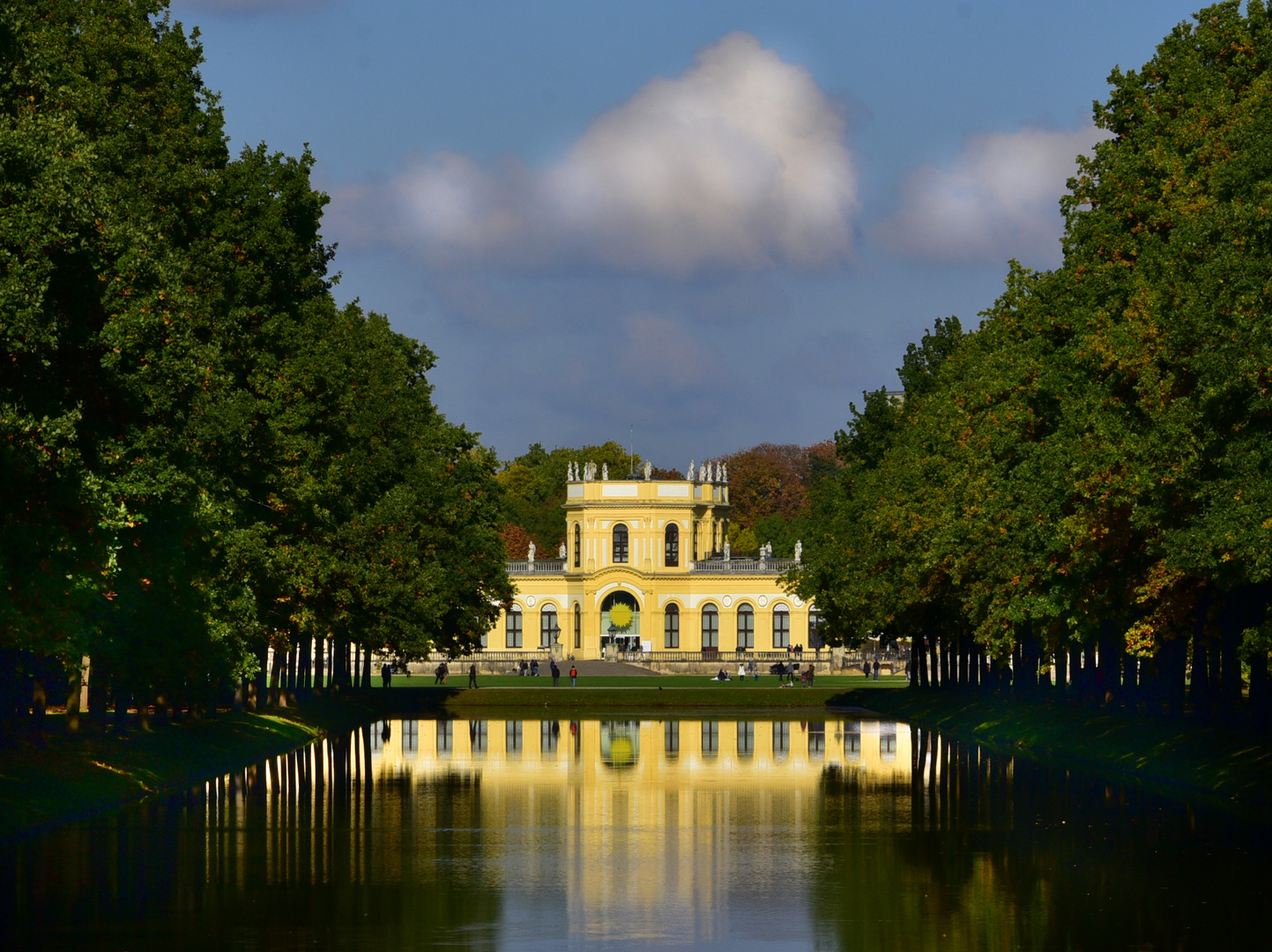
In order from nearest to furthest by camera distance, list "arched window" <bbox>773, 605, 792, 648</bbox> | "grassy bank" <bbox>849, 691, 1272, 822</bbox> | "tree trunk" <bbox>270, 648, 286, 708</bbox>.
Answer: "grassy bank" <bbox>849, 691, 1272, 822</bbox> → "tree trunk" <bbox>270, 648, 286, 708</bbox> → "arched window" <bbox>773, 605, 792, 648</bbox>

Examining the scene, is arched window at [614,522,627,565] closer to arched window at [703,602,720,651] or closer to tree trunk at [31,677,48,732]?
arched window at [703,602,720,651]

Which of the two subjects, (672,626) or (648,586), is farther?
(672,626)

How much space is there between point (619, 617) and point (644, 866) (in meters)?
110

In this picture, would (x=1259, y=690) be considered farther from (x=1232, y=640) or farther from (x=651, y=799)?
(x=651, y=799)

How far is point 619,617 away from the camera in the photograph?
→ 132 m

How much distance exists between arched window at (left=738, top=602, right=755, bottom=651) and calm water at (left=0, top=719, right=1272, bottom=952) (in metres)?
94.2

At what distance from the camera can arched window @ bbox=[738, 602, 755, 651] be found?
132000 millimetres

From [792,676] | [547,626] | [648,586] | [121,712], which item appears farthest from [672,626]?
[121,712]

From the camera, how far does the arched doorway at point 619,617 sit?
13150 cm

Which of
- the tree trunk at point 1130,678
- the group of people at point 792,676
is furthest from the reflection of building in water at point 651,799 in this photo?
the group of people at point 792,676

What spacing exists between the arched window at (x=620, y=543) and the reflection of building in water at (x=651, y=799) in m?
71.7

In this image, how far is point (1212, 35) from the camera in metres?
35.4

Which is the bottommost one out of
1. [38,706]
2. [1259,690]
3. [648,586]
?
[38,706]

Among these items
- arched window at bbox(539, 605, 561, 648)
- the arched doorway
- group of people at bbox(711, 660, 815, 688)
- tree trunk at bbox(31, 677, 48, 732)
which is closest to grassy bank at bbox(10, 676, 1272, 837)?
tree trunk at bbox(31, 677, 48, 732)
